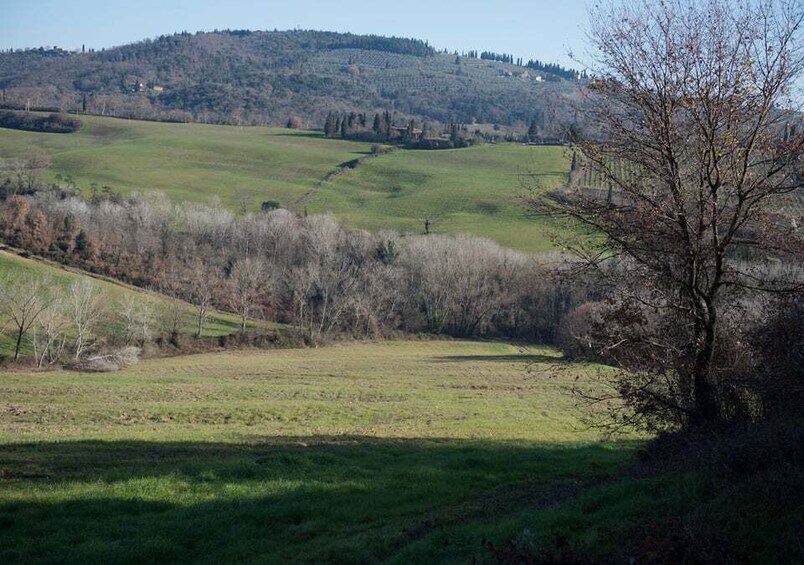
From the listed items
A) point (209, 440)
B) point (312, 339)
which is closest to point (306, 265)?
point (312, 339)

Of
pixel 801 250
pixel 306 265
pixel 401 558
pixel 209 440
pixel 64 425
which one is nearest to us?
pixel 401 558

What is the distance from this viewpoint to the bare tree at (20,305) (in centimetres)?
5417

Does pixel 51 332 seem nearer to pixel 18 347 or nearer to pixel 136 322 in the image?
pixel 18 347

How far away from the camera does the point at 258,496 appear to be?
13125 mm

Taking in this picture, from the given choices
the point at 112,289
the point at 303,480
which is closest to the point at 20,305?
the point at 112,289

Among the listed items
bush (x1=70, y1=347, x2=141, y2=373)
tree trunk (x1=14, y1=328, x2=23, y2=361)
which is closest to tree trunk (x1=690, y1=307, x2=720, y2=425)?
bush (x1=70, y1=347, x2=141, y2=373)

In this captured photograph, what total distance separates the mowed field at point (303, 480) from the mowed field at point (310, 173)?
215 ft

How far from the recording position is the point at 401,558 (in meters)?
9.20

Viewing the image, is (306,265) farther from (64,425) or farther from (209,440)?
(209,440)

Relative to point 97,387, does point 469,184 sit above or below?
above

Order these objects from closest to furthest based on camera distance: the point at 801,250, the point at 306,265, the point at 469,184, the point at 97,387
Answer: the point at 801,250
the point at 97,387
the point at 306,265
the point at 469,184

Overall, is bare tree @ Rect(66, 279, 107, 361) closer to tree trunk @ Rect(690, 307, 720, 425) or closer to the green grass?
the green grass

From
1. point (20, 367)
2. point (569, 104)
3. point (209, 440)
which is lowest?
point (20, 367)

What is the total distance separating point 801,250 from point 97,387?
32.0 m
